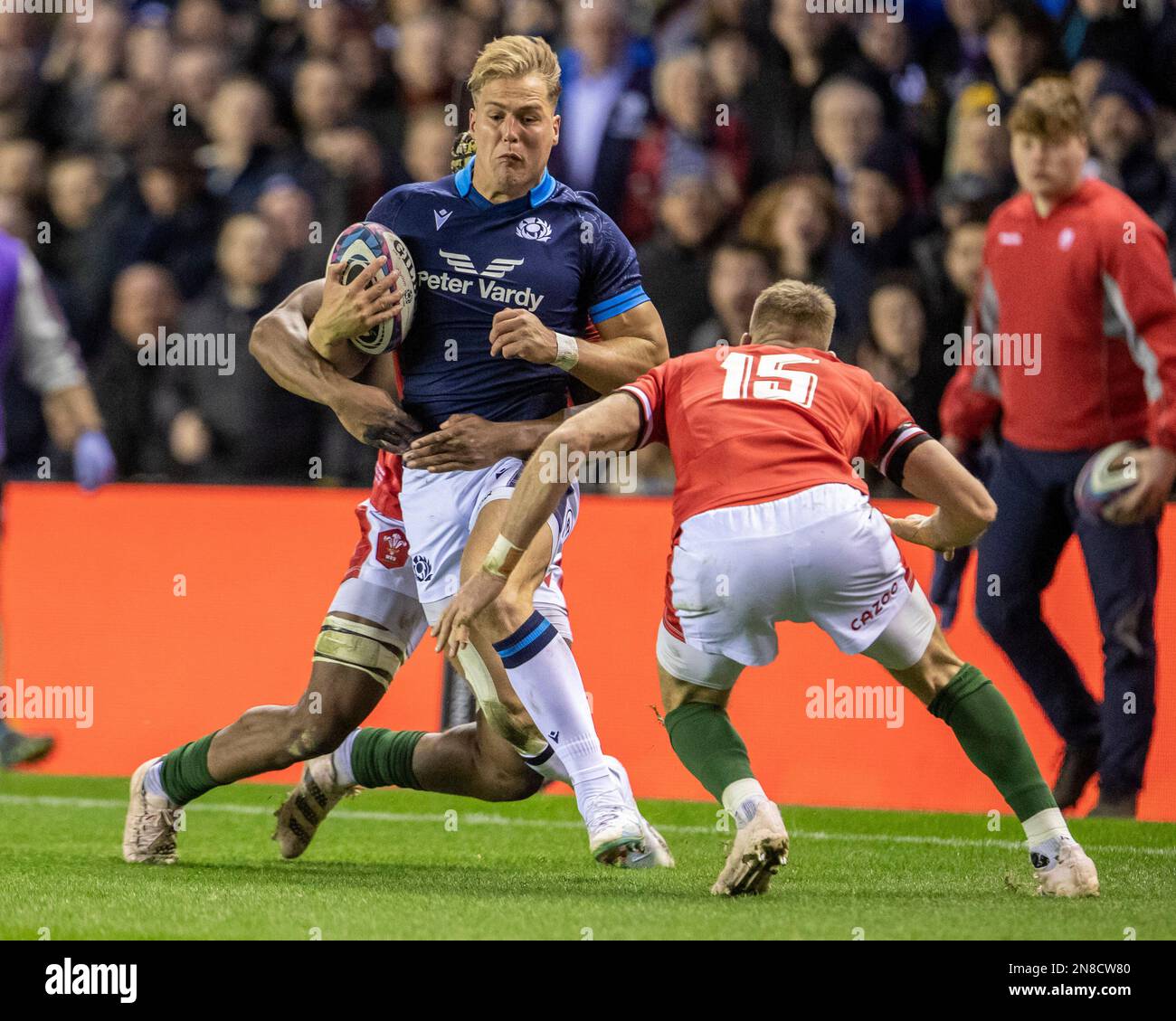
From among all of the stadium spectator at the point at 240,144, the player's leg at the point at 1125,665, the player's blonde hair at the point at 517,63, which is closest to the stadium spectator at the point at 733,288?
the player's leg at the point at 1125,665

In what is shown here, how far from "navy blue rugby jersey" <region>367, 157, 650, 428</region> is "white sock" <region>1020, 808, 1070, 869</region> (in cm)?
197

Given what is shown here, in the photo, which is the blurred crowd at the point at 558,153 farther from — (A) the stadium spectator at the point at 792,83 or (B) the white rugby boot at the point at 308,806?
(B) the white rugby boot at the point at 308,806

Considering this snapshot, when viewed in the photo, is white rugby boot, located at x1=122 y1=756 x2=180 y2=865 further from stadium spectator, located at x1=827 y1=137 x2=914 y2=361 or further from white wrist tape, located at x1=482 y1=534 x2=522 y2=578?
stadium spectator, located at x1=827 y1=137 x2=914 y2=361

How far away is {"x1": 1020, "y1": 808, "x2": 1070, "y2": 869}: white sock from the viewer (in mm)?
5234

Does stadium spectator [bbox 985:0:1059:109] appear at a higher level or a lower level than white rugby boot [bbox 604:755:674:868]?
higher

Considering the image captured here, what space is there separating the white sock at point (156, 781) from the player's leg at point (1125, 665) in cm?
369

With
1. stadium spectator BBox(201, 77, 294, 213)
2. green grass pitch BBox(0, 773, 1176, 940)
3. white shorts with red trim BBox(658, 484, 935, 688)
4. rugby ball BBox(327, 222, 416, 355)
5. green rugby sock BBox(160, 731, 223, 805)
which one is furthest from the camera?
stadium spectator BBox(201, 77, 294, 213)

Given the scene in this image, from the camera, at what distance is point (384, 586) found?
6121 mm

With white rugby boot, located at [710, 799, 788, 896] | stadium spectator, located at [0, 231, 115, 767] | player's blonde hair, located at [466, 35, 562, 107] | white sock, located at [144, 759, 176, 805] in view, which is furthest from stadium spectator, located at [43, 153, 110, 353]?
white rugby boot, located at [710, 799, 788, 896]

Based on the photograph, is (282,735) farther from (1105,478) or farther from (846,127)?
(846,127)

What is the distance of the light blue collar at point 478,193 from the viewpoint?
602 cm

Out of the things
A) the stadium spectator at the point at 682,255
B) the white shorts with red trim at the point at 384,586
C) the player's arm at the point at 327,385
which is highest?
the stadium spectator at the point at 682,255

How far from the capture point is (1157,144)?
922cm
